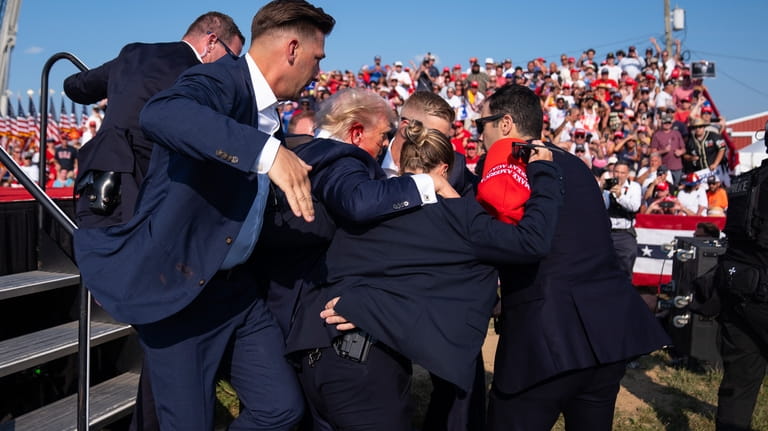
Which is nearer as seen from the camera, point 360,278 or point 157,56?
point 360,278

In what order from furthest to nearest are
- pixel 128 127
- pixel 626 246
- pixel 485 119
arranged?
pixel 626 246 < pixel 128 127 < pixel 485 119

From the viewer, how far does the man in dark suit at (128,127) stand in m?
3.20

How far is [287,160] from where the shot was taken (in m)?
1.96

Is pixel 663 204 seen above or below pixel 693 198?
below

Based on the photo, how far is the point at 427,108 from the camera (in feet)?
12.9

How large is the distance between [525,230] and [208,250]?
1.18 m

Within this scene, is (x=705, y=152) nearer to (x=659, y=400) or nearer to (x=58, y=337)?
(x=659, y=400)

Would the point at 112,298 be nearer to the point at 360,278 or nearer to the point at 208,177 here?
the point at 208,177

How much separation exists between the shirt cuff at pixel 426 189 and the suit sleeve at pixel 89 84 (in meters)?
2.00

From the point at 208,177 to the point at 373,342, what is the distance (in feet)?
2.82

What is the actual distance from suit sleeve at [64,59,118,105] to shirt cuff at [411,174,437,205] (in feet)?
6.56

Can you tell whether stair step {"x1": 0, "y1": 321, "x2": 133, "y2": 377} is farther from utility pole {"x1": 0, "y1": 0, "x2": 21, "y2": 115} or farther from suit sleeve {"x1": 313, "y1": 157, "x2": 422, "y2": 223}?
utility pole {"x1": 0, "y1": 0, "x2": 21, "y2": 115}

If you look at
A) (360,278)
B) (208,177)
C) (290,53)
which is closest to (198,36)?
(290,53)

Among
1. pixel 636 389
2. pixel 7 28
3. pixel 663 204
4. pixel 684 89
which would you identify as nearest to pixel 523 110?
pixel 636 389
